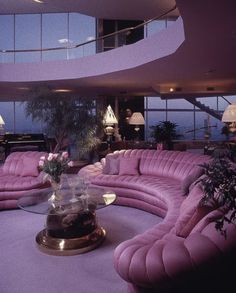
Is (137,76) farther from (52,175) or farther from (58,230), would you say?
(58,230)

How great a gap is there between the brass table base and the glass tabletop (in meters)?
0.32

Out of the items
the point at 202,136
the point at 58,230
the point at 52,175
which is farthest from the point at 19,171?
the point at 202,136

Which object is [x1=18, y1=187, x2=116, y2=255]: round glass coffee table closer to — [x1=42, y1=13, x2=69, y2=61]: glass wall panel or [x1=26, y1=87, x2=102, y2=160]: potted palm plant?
[x1=26, y1=87, x2=102, y2=160]: potted palm plant

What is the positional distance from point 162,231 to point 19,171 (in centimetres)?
371

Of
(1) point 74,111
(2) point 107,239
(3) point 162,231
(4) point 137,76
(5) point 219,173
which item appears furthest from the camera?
(4) point 137,76

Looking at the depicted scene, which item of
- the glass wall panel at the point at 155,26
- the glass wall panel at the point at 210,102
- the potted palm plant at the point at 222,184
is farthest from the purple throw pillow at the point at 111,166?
the glass wall panel at the point at 210,102

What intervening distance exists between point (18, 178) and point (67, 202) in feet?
6.01

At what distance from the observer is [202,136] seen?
14664 millimetres

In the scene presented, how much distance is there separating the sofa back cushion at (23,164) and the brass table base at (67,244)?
2.17 m

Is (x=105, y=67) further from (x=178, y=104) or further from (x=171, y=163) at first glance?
(x=178, y=104)

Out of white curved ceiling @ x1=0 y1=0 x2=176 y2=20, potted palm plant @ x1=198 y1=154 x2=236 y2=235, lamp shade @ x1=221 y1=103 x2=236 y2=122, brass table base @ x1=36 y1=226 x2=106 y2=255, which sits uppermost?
white curved ceiling @ x1=0 y1=0 x2=176 y2=20

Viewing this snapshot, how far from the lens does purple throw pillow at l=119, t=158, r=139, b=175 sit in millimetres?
5818

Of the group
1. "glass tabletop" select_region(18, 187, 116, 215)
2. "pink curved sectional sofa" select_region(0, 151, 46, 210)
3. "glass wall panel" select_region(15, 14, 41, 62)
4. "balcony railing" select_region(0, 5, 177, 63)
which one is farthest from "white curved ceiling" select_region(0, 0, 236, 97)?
"pink curved sectional sofa" select_region(0, 151, 46, 210)

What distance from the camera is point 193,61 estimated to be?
639cm
